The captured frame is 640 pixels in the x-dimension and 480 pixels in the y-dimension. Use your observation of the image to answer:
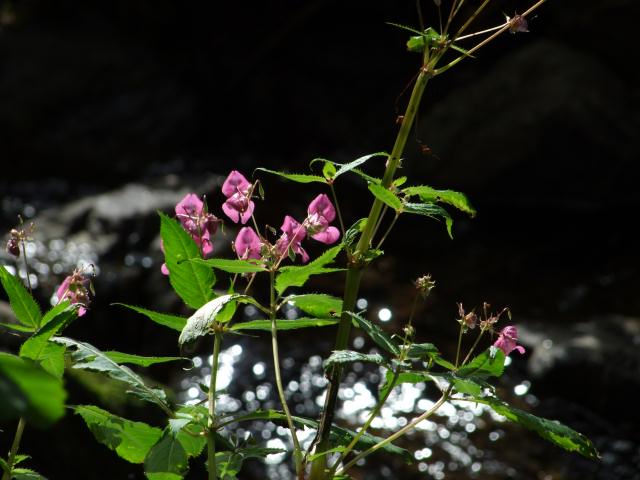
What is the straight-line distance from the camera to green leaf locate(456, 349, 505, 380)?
1.05 metres

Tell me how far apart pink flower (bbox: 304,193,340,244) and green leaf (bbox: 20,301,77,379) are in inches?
14.1

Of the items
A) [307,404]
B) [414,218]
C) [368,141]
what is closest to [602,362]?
[307,404]

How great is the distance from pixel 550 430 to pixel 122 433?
1.81 ft

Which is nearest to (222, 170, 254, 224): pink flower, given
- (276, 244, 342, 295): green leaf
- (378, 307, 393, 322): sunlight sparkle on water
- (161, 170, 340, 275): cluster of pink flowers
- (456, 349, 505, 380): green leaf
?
(161, 170, 340, 275): cluster of pink flowers

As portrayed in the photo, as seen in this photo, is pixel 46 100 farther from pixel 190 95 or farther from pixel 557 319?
pixel 557 319

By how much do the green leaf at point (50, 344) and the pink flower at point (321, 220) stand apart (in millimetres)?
359

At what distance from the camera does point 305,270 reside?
103 centimetres

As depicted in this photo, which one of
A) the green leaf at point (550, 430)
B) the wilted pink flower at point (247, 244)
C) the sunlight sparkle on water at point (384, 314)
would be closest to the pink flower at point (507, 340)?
the green leaf at point (550, 430)

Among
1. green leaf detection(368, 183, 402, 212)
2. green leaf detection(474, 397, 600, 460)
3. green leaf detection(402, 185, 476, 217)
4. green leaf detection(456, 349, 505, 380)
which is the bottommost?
green leaf detection(474, 397, 600, 460)

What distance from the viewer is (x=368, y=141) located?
27.4 ft

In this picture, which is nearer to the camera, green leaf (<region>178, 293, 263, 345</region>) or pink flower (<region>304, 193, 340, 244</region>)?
green leaf (<region>178, 293, 263, 345</region>)

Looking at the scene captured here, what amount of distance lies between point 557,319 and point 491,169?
235 cm

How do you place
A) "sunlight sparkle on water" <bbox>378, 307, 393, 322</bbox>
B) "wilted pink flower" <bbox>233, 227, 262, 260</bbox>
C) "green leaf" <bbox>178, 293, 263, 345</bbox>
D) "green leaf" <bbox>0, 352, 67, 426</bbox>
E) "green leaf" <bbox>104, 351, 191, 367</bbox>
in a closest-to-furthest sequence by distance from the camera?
"green leaf" <bbox>0, 352, 67, 426</bbox> < "green leaf" <bbox>178, 293, 263, 345</bbox> < "green leaf" <bbox>104, 351, 191, 367</bbox> < "wilted pink flower" <bbox>233, 227, 262, 260</bbox> < "sunlight sparkle on water" <bbox>378, 307, 393, 322</bbox>

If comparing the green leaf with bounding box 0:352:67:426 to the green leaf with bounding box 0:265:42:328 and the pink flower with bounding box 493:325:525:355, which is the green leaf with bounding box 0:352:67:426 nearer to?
the green leaf with bounding box 0:265:42:328
